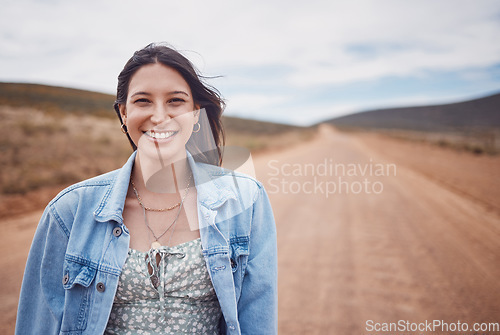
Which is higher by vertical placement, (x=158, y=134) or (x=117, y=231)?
(x=158, y=134)

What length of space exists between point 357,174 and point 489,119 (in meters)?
83.3

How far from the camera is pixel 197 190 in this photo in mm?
1568

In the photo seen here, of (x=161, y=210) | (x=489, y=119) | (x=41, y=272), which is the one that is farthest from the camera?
(x=489, y=119)

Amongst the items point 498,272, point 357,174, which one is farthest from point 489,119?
point 498,272

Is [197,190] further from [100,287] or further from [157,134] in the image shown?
[100,287]

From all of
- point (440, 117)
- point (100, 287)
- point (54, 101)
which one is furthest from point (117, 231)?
point (440, 117)

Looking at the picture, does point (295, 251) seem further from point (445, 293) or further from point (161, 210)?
point (161, 210)

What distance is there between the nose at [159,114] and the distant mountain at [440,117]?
71257 millimetres

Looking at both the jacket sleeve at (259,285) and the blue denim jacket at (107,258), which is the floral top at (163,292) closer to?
the blue denim jacket at (107,258)

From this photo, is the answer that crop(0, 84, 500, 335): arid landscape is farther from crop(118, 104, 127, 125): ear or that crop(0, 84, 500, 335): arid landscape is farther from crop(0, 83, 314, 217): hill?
crop(118, 104, 127, 125): ear

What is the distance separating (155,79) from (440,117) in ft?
365

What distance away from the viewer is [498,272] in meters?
3.56

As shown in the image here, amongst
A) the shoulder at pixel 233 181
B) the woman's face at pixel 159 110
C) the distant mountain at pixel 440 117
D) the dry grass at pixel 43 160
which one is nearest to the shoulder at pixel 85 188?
the woman's face at pixel 159 110

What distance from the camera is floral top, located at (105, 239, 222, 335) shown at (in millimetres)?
1312
